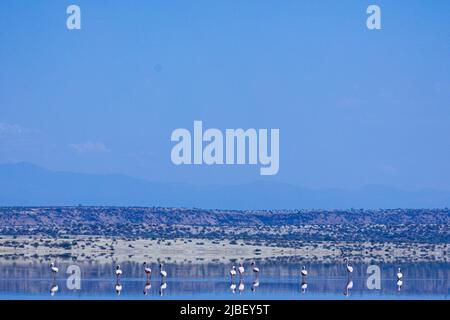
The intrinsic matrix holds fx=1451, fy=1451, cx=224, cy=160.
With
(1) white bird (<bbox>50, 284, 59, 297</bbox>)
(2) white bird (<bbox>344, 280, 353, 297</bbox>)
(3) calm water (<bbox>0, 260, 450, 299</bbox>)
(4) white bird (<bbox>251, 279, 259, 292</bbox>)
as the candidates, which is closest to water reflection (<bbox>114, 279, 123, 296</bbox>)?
(3) calm water (<bbox>0, 260, 450, 299</bbox>)

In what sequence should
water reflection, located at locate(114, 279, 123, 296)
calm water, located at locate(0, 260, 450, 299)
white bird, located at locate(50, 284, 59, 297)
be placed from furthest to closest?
water reflection, located at locate(114, 279, 123, 296) → white bird, located at locate(50, 284, 59, 297) → calm water, located at locate(0, 260, 450, 299)

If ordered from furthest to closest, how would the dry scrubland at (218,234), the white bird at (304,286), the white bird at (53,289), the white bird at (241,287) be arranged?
the dry scrubland at (218,234)
the white bird at (304,286)
the white bird at (241,287)
the white bird at (53,289)

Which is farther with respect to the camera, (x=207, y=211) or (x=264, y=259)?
(x=207, y=211)

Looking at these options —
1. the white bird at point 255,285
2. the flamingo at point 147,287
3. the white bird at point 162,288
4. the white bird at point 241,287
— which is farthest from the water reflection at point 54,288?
the white bird at point 255,285

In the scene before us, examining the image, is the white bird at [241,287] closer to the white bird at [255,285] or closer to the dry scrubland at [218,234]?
the white bird at [255,285]

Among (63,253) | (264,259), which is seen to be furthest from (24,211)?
(264,259)

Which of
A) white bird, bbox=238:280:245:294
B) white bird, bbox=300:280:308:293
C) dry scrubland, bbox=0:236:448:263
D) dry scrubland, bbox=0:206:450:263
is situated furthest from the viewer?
dry scrubland, bbox=0:206:450:263

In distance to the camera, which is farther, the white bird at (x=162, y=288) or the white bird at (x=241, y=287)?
the white bird at (x=241, y=287)

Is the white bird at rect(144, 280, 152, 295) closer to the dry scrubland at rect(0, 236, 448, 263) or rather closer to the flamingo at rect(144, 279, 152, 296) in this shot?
the flamingo at rect(144, 279, 152, 296)
